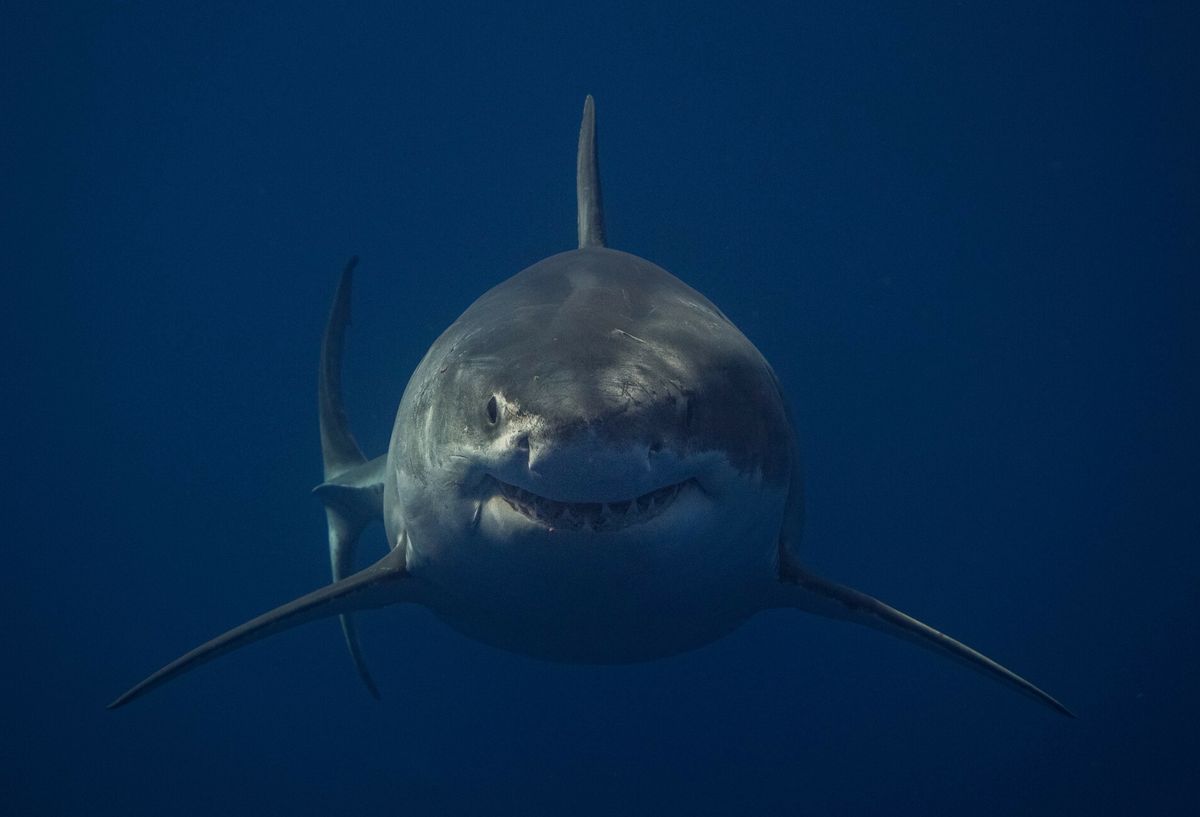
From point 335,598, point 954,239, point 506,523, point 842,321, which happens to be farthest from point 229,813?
point 954,239

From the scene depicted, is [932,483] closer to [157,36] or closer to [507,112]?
[507,112]

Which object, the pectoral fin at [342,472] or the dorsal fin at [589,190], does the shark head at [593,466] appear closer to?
the dorsal fin at [589,190]

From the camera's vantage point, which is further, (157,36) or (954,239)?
(954,239)

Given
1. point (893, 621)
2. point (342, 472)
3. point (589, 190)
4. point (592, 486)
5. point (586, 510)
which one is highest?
point (589, 190)

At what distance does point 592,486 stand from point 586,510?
31cm

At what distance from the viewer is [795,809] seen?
20.4m

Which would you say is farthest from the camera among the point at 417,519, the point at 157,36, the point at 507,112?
the point at 507,112

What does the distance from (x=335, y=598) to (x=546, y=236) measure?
1269 inches

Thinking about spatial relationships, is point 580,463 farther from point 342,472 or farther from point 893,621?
point 342,472

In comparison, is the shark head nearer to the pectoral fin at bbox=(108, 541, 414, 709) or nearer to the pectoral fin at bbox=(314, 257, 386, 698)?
the pectoral fin at bbox=(108, 541, 414, 709)

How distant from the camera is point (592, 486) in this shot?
8.03ft

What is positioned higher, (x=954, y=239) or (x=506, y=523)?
(x=954, y=239)

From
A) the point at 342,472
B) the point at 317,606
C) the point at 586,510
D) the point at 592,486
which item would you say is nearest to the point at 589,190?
the point at 342,472

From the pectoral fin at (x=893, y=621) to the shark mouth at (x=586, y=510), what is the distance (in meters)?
1.73
